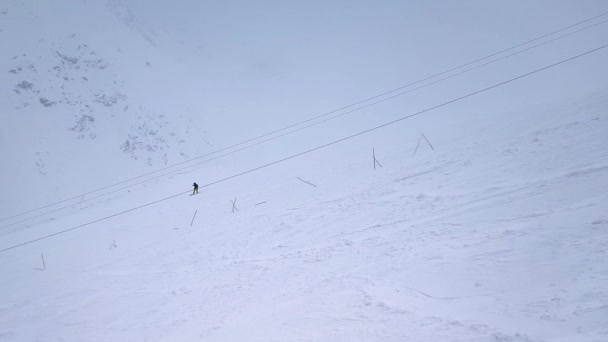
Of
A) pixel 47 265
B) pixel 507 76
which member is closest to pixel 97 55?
pixel 47 265

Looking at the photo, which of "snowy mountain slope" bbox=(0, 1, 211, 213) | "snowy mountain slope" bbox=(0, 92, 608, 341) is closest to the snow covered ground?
"snowy mountain slope" bbox=(0, 92, 608, 341)

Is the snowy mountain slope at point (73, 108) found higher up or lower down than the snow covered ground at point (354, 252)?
higher up

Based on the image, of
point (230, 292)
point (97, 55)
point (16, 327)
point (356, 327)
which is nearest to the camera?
point (356, 327)

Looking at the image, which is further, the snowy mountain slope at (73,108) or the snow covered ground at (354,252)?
the snowy mountain slope at (73,108)

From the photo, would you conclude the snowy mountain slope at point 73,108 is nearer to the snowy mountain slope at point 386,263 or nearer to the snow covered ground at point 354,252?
the snow covered ground at point 354,252

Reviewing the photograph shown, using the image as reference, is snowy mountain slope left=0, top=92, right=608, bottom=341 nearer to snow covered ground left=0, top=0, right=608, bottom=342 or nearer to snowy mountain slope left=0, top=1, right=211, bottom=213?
snow covered ground left=0, top=0, right=608, bottom=342

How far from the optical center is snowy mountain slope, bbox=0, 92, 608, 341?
16.8 ft

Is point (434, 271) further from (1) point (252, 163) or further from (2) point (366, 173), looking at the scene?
(1) point (252, 163)

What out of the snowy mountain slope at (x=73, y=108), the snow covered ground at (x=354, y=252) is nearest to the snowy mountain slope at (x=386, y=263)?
the snow covered ground at (x=354, y=252)

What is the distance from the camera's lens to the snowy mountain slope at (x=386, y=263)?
5105 mm

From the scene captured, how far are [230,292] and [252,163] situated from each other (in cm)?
3895

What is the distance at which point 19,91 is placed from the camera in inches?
1807

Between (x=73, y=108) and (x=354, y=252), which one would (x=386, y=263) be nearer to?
(x=354, y=252)

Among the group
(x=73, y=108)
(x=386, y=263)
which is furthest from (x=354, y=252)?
(x=73, y=108)
